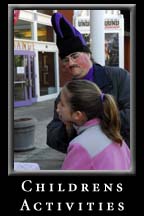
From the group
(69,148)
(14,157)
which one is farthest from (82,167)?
(14,157)

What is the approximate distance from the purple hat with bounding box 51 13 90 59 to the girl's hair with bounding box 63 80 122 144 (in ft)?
0.64

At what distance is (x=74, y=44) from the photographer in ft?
8.57

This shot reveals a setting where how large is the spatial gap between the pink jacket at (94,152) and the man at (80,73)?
0.24ft

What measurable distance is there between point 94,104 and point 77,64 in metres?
0.25

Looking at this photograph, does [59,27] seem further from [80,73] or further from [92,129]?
[92,129]

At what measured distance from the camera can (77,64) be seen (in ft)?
8.59

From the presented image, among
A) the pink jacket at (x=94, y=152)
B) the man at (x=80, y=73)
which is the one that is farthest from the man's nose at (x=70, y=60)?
the pink jacket at (x=94, y=152)

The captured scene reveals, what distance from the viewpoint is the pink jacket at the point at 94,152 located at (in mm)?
2514

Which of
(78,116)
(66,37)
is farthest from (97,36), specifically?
(78,116)

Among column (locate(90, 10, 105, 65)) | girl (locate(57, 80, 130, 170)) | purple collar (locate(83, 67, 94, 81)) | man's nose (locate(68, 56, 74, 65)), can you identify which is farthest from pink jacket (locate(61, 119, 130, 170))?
column (locate(90, 10, 105, 65))

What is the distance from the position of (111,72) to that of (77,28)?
30cm

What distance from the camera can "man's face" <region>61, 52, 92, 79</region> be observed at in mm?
2598

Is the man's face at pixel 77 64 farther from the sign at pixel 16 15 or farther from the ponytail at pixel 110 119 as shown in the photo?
the sign at pixel 16 15
